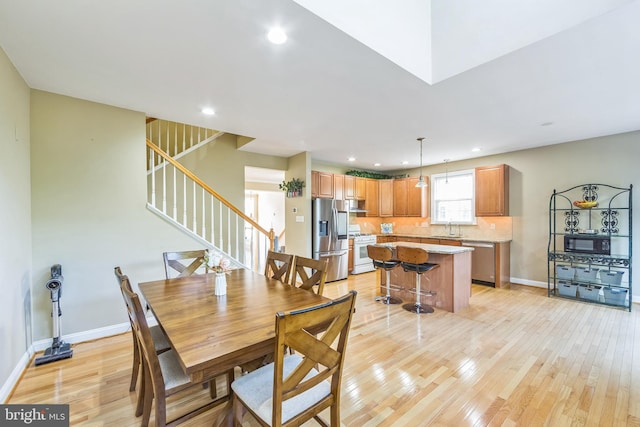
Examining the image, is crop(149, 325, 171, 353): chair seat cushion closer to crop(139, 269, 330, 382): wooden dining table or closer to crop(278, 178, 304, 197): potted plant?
crop(139, 269, 330, 382): wooden dining table

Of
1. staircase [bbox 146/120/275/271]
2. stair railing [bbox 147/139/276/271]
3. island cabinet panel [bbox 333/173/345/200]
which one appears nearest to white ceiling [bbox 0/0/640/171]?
staircase [bbox 146/120/275/271]

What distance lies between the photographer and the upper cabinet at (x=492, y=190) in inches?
207

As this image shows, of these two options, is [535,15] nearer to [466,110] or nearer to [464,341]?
[466,110]

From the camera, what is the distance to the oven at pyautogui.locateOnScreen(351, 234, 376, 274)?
6.06 metres

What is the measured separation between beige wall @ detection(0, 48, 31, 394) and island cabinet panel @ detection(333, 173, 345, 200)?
4719 mm

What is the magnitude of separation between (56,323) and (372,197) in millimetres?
6018

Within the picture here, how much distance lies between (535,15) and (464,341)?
2.98 metres

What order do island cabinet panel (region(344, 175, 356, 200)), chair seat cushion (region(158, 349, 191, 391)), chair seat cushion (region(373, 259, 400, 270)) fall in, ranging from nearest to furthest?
1. chair seat cushion (region(158, 349, 191, 391))
2. chair seat cushion (region(373, 259, 400, 270))
3. island cabinet panel (region(344, 175, 356, 200))

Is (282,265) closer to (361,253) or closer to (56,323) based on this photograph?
(56,323)

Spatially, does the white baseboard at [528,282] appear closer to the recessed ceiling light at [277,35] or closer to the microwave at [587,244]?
the microwave at [587,244]

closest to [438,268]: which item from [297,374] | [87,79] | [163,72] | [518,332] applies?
[518,332]

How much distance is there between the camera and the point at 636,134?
413 centimetres

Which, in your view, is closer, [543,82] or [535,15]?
[535,15]

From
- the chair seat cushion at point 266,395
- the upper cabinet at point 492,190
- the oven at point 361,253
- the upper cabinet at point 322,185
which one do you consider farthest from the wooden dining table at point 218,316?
the upper cabinet at point 492,190
